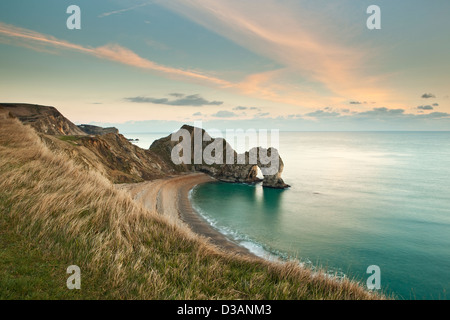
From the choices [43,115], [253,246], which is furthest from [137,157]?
[253,246]

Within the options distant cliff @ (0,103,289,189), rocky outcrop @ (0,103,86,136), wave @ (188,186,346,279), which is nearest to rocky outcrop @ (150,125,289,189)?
distant cliff @ (0,103,289,189)

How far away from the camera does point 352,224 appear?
142ft

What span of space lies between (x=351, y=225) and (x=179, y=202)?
32.8 meters

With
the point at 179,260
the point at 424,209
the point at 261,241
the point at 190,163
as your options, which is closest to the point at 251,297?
the point at 179,260

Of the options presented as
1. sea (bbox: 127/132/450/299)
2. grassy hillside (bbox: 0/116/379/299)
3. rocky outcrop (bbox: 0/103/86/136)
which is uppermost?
rocky outcrop (bbox: 0/103/86/136)

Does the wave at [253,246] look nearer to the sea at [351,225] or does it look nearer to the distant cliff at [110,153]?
the sea at [351,225]

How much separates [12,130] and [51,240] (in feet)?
54.9

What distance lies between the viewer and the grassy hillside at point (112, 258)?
518cm

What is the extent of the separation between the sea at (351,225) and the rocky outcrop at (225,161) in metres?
4.04

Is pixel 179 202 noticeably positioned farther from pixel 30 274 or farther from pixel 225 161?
pixel 30 274

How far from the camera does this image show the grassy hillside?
5.18m

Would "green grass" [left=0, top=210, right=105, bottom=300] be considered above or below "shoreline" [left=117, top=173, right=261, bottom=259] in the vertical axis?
above

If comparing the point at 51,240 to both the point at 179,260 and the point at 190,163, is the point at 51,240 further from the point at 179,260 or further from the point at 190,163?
the point at 190,163

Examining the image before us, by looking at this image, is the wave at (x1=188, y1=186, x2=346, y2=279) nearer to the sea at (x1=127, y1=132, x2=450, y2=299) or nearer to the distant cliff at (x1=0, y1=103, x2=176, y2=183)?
the sea at (x1=127, y1=132, x2=450, y2=299)
